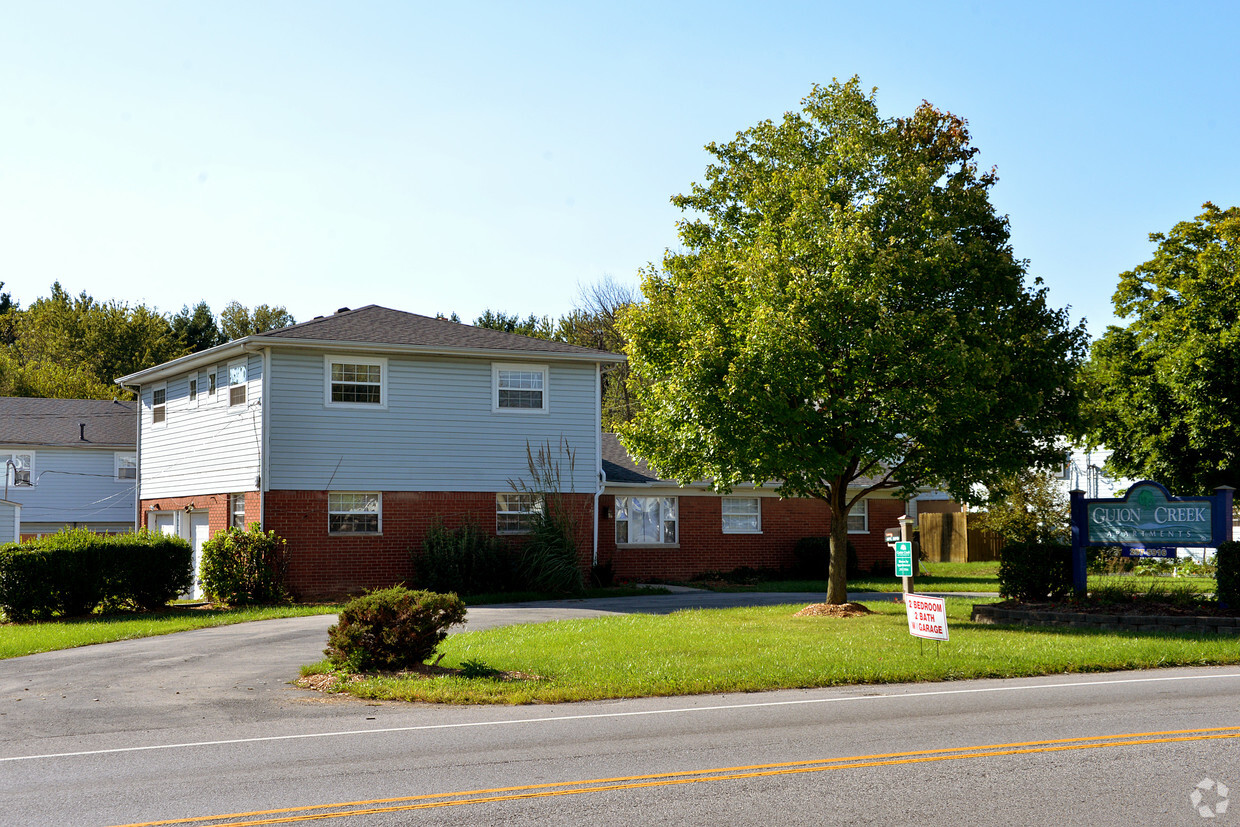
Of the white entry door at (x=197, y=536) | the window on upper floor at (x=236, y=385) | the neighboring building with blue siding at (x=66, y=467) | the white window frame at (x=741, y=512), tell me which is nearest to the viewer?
the window on upper floor at (x=236, y=385)

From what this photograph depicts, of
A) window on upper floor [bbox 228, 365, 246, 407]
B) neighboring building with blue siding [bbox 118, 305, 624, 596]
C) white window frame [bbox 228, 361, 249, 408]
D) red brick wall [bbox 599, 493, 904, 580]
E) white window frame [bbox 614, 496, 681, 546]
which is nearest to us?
neighboring building with blue siding [bbox 118, 305, 624, 596]

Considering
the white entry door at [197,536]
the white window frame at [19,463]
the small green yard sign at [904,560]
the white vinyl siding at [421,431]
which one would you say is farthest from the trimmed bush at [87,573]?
the white window frame at [19,463]

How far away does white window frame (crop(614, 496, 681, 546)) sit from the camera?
30234 millimetres

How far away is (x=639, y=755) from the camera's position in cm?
852

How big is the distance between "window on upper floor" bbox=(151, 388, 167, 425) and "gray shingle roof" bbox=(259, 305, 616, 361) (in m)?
5.34

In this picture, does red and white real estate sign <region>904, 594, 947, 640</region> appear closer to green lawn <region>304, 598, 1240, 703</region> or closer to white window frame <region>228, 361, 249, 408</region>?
green lawn <region>304, 598, 1240, 703</region>

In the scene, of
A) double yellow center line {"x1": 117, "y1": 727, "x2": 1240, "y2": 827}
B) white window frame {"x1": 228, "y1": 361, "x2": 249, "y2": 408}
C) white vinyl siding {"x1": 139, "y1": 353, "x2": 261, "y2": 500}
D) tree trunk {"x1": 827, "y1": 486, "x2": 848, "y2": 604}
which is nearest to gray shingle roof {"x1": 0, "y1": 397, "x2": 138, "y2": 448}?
white vinyl siding {"x1": 139, "y1": 353, "x2": 261, "y2": 500}

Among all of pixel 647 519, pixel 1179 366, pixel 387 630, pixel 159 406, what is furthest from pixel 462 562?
pixel 1179 366

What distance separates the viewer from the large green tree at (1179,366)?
31.3 m

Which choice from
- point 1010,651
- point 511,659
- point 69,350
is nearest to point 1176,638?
point 1010,651

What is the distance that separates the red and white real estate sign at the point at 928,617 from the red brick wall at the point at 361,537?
14057 millimetres

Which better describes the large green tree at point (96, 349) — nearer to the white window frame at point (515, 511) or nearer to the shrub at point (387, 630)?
the white window frame at point (515, 511)

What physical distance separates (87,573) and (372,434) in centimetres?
674

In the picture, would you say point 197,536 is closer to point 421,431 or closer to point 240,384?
point 240,384
